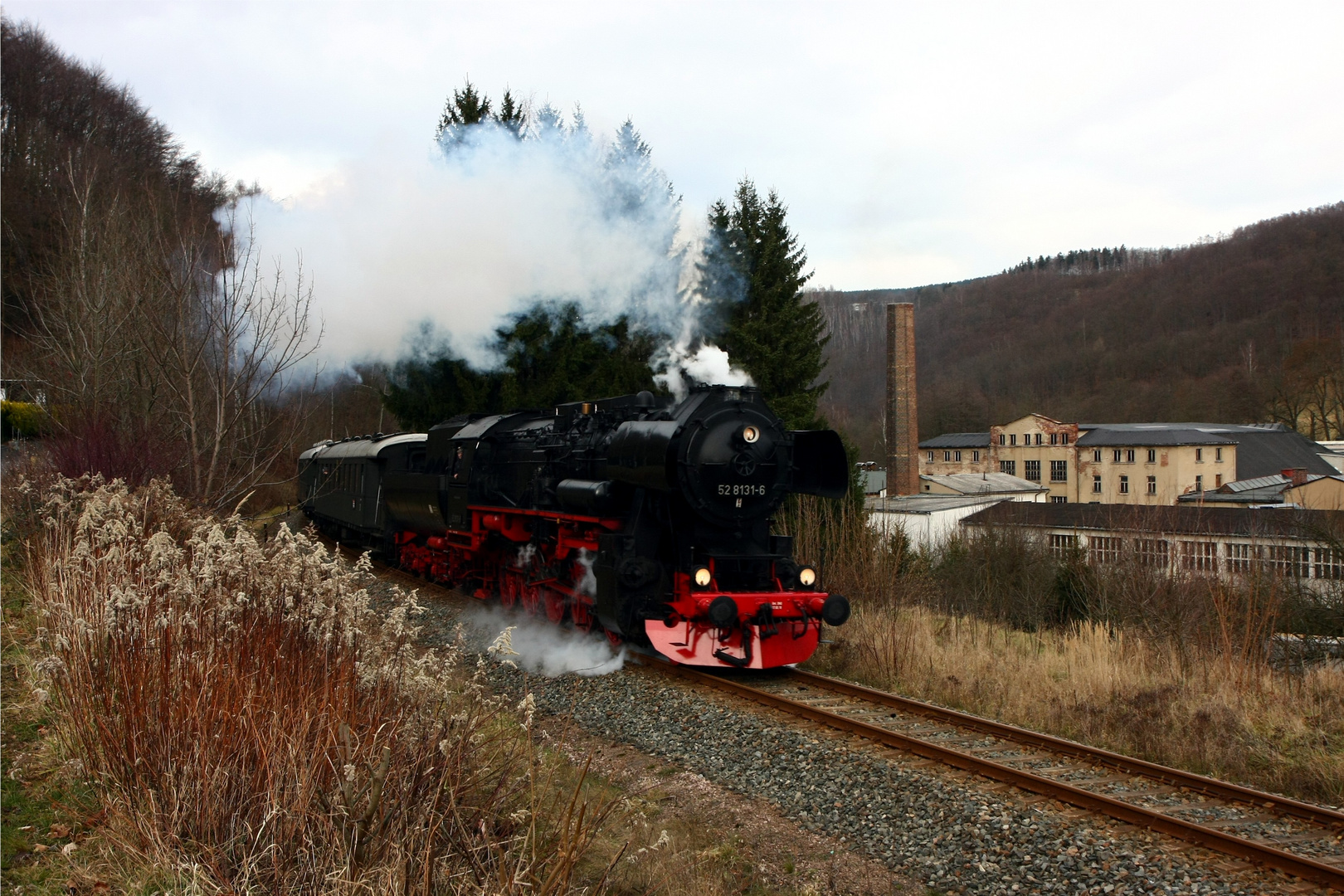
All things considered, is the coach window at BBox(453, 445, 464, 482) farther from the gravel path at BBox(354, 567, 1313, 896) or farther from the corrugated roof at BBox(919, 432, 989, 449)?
the corrugated roof at BBox(919, 432, 989, 449)

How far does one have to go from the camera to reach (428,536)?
55.3 feet

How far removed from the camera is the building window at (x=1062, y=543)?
22188 mm

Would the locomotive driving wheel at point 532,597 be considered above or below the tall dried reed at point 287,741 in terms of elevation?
below

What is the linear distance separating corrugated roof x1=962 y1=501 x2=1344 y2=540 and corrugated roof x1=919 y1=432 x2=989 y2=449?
120ft

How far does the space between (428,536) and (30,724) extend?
1064 cm

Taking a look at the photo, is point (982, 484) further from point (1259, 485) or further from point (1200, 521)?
point (1200, 521)

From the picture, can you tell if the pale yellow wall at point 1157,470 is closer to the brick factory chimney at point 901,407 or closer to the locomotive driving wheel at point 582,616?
A: the brick factory chimney at point 901,407

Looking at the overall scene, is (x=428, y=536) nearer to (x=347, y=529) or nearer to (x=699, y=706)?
(x=347, y=529)

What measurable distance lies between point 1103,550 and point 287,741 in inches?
777

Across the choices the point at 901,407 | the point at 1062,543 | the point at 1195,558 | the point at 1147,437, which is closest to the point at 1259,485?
the point at 1147,437

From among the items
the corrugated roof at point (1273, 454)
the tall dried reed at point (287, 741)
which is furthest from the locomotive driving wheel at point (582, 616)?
the corrugated roof at point (1273, 454)

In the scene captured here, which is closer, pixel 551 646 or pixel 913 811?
pixel 913 811

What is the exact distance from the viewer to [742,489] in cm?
986

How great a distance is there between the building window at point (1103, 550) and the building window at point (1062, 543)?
2.41ft
